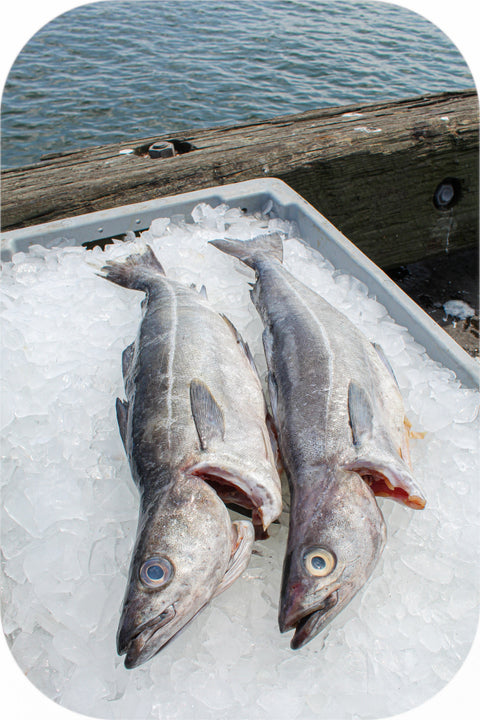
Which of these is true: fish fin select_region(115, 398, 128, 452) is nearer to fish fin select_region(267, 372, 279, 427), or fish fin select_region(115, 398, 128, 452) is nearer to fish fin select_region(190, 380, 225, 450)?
fish fin select_region(190, 380, 225, 450)

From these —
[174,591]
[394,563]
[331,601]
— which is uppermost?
A: [174,591]

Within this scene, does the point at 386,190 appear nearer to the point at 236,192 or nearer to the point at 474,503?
the point at 236,192

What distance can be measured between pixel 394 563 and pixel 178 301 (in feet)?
5.38

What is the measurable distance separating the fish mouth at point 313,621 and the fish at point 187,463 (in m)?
0.24

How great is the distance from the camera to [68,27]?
16.3 meters

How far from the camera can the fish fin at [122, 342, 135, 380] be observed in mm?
2523

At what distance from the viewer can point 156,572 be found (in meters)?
1.65

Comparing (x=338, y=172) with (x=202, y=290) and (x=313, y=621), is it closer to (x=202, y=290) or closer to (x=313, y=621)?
(x=202, y=290)

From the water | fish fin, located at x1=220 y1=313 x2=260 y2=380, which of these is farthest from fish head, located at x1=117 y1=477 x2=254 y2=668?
the water

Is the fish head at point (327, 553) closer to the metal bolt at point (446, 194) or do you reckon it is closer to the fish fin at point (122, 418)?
the fish fin at point (122, 418)

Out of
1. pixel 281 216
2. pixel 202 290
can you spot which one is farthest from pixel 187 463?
pixel 281 216

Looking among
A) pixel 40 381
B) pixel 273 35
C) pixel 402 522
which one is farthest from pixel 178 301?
pixel 273 35

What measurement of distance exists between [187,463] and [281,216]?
8.08ft

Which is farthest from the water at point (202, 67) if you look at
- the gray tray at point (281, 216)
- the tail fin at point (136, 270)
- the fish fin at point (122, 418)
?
the fish fin at point (122, 418)
